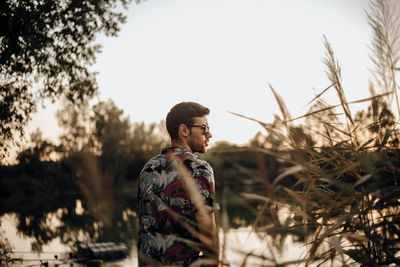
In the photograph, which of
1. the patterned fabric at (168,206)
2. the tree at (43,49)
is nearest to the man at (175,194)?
the patterned fabric at (168,206)

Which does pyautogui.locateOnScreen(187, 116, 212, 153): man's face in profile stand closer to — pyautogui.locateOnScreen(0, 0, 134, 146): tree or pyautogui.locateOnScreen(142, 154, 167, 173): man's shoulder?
pyautogui.locateOnScreen(142, 154, 167, 173): man's shoulder

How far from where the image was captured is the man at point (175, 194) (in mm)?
1971

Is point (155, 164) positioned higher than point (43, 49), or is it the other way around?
point (43, 49)

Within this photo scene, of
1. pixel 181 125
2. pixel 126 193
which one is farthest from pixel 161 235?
pixel 126 193

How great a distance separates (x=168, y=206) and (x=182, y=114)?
0.61 m

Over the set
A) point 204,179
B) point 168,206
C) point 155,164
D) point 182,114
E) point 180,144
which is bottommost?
point 168,206

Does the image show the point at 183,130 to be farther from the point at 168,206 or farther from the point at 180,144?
the point at 168,206

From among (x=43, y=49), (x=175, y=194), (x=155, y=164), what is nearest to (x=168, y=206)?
(x=175, y=194)

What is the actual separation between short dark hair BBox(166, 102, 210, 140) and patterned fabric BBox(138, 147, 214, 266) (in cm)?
16

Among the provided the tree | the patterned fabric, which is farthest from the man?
the tree

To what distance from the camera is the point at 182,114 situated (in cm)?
223

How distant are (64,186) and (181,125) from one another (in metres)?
41.8

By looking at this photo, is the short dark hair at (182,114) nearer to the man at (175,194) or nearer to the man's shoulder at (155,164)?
the man at (175,194)

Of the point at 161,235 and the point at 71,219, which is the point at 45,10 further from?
the point at 71,219
